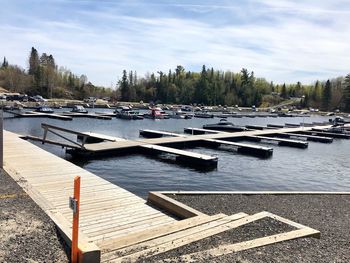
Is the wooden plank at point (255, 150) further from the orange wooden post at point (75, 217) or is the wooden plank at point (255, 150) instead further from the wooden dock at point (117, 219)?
the orange wooden post at point (75, 217)

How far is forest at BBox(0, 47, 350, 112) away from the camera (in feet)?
385

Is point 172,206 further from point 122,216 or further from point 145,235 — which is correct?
point 145,235

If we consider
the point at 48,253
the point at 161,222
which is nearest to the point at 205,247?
the point at 48,253

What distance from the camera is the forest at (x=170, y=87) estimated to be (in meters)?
118

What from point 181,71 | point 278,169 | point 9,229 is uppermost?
point 181,71

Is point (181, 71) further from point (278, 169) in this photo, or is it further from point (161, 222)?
point (161, 222)

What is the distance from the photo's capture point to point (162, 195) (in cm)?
1077

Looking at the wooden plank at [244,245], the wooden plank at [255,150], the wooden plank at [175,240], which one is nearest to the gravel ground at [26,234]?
the wooden plank at [175,240]

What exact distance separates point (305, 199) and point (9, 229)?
9195 mm

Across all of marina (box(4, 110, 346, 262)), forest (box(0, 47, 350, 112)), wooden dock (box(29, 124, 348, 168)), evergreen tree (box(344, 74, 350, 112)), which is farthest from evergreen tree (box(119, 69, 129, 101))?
marina (box(4, 110, 346, 262))

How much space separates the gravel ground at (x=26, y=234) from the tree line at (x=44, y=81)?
372 feet

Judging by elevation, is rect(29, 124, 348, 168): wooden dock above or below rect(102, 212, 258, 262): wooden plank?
below

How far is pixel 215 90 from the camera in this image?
409 feet

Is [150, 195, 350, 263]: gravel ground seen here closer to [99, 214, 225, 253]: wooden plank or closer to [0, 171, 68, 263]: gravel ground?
[99, 214, 225, 253]: wooden plank
